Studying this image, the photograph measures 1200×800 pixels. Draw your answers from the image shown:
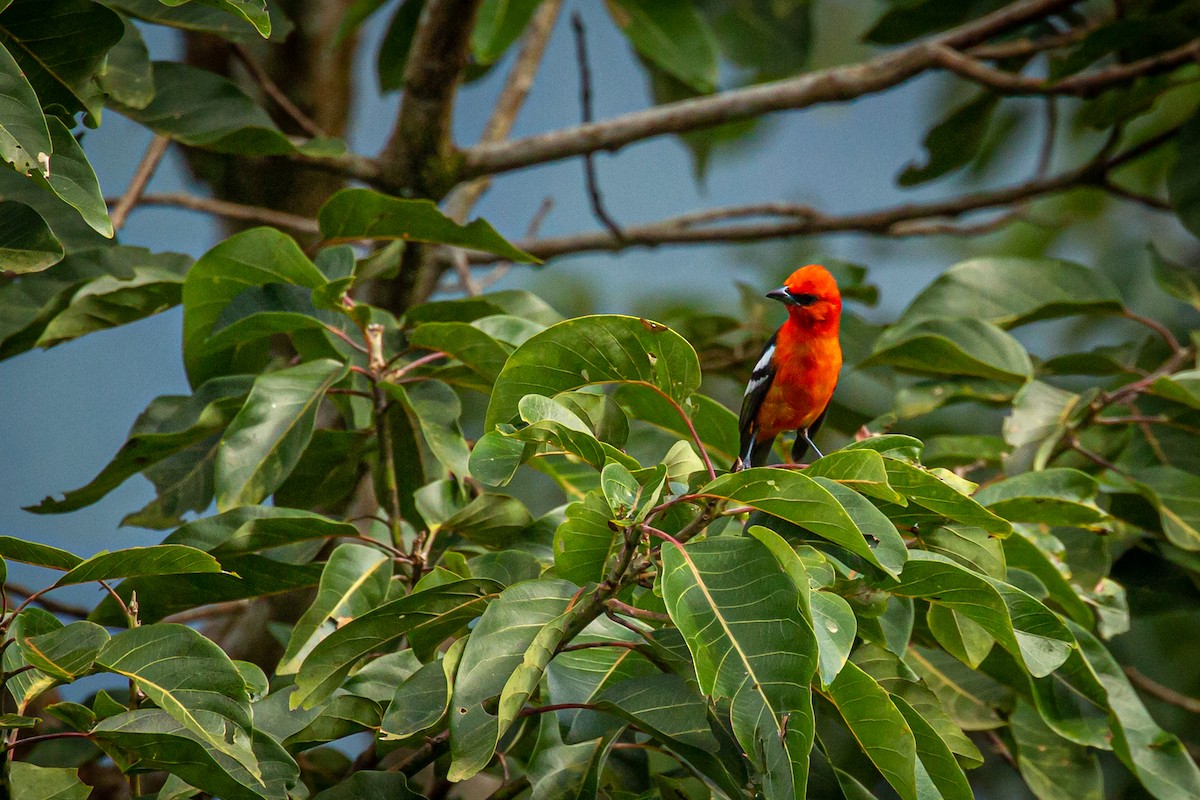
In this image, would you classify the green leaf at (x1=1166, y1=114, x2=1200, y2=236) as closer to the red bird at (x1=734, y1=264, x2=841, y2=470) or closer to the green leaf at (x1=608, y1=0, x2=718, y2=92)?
the red bird at (x1=734, y1=264, x2=841, y2=470)

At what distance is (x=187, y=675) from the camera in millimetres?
1486

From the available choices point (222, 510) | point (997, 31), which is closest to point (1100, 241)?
point (997, 31)

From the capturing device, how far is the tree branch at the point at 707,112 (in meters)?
3.31

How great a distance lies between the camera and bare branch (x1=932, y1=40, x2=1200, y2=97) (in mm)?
3340

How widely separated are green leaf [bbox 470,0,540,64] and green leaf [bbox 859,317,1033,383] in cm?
196

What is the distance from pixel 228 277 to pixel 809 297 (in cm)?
159

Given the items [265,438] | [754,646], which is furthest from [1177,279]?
[265,438]

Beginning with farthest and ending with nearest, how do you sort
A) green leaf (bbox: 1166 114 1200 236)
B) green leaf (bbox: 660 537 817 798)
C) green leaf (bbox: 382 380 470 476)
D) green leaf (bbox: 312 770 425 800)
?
green leaf (bbox: 1166 114 1200 236) < green leaf (bbox: 382 380 470 476) < green leaf (bbox: 312 770 425 800) < green leaf (bbox: 660 537 817 798)

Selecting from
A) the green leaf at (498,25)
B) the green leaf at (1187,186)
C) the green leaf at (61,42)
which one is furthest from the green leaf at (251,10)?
the green leaf at (1187,186)

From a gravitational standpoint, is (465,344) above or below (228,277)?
below

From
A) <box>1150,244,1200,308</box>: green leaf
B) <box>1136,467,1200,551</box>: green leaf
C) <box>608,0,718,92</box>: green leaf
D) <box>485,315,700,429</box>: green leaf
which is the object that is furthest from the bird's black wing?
<box>608,0,718,92</box>: green leaf

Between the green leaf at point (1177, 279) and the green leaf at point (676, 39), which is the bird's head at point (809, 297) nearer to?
the green leaf at point (1177, 279)

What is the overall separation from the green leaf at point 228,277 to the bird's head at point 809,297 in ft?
4.44

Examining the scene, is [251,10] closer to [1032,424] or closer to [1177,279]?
[1032,424]
